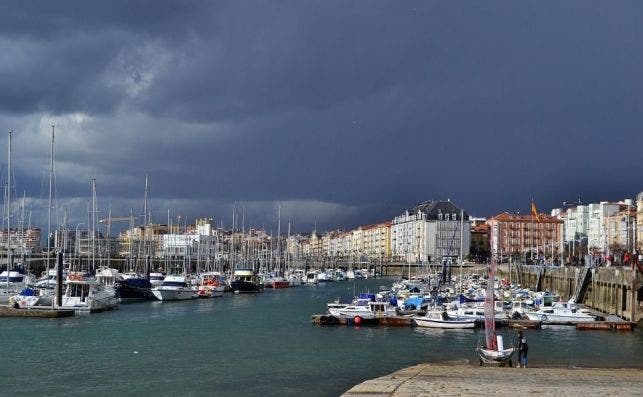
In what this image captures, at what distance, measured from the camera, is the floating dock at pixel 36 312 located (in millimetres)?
70750

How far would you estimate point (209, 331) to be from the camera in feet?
204

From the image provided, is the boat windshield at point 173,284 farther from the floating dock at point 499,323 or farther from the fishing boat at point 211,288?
the floating dock at point 499,323

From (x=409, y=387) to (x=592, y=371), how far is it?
11530 millimetres

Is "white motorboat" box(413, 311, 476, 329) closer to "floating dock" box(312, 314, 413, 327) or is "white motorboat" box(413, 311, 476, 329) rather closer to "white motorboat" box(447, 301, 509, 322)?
"white motorboat" box(447, 301, 509, 322)

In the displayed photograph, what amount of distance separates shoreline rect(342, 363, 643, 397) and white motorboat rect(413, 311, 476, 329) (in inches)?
1147

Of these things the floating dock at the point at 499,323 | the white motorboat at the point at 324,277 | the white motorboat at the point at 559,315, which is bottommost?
the white motorboat at the point at 324,277

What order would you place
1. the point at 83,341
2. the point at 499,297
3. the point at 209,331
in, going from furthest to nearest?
the point at 499,297
the point at 209,331
the point at 83,341

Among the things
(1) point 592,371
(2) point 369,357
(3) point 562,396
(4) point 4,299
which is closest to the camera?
(3) point 562,396

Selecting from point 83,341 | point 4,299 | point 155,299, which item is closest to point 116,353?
point 83,341

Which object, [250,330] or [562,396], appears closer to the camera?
[562,396]

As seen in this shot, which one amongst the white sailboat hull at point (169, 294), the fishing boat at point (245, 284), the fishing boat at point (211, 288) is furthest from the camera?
the fishing boat at point (245, 284)

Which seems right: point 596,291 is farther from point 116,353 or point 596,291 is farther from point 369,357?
point 116,353

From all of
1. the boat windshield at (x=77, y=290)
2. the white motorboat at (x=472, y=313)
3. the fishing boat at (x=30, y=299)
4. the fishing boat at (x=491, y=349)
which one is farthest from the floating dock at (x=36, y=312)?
the fishing boat at (x=491, y=349)

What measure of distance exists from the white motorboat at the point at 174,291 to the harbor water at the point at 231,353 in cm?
2199
